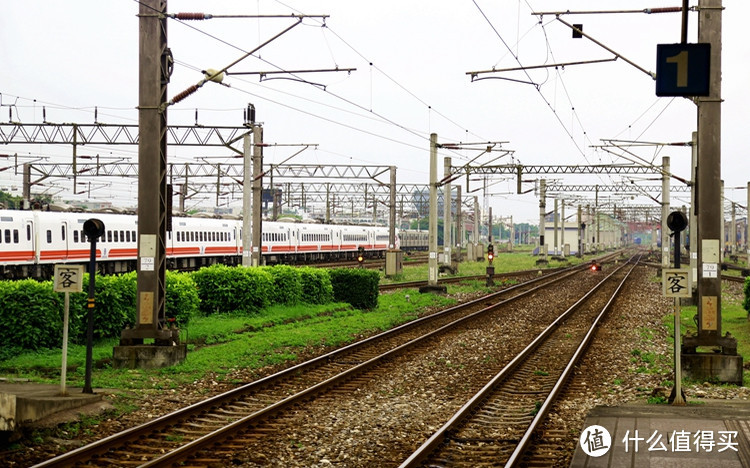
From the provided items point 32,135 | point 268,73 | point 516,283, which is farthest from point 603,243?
point 268,73

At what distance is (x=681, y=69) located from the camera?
34.3ft

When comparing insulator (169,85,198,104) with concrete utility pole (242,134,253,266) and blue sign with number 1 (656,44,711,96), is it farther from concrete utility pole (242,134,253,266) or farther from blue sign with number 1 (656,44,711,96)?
concrete utility pole (242,134,253,266)

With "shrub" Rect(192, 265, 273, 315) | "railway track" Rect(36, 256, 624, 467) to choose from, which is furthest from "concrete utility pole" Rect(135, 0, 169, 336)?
"shrub" Rect(192, 265, 273, 315)

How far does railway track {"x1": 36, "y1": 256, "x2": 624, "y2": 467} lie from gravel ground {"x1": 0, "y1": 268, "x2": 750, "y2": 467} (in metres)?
0.48

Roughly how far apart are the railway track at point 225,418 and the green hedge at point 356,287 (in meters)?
9.62

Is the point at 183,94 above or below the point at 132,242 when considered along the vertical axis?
above

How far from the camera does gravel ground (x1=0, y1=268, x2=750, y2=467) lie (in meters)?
9.80

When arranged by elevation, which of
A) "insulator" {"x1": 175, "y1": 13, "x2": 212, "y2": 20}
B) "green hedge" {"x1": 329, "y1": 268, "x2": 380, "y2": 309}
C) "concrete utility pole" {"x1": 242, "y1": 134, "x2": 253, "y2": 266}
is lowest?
"green hedge" {"x1": 329, "y1": 268, "x2": 380, "y2": 309}

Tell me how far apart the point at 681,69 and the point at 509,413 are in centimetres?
542

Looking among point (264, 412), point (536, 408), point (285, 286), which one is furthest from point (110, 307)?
point (536, 408)

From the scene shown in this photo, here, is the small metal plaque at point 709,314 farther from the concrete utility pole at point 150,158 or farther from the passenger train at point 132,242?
the passenger train at point 132,242

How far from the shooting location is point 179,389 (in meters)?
13.9

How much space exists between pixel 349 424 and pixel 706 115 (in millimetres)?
8760

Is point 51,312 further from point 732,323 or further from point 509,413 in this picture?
point 732,323
